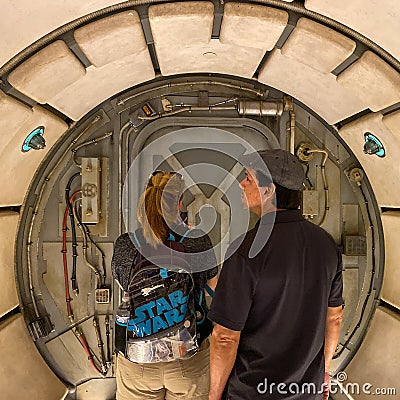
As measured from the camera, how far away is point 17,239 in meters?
4.92

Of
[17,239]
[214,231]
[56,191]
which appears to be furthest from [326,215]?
[17,239]

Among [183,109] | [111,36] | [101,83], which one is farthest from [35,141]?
[183,109]

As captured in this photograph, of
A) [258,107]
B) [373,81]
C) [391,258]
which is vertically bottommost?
[391,258]

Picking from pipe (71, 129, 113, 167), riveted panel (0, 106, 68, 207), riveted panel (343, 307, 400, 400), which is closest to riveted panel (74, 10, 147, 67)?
riveted panel (0, 106, 68, 207)

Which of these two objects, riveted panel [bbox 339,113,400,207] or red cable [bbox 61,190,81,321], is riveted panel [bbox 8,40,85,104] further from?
riveted panel [bbox 339,113,400,207]

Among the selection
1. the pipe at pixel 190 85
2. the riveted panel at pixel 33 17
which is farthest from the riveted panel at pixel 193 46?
the riveted panel at pixel 33 17

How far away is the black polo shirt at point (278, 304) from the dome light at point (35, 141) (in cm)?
222

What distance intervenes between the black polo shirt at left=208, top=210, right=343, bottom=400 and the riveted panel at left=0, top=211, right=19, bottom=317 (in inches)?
94.9

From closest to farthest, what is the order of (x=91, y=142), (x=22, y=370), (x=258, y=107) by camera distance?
(x=22, y=370)
(x=258, y=107)
(x=91, y=142)

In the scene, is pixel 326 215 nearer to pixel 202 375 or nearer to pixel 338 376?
pixel 338 376

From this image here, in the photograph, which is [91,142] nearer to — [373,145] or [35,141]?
[35,141]

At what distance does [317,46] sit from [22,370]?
375 centimetres

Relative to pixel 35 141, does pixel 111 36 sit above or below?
above

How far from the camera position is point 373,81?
3449 mm
